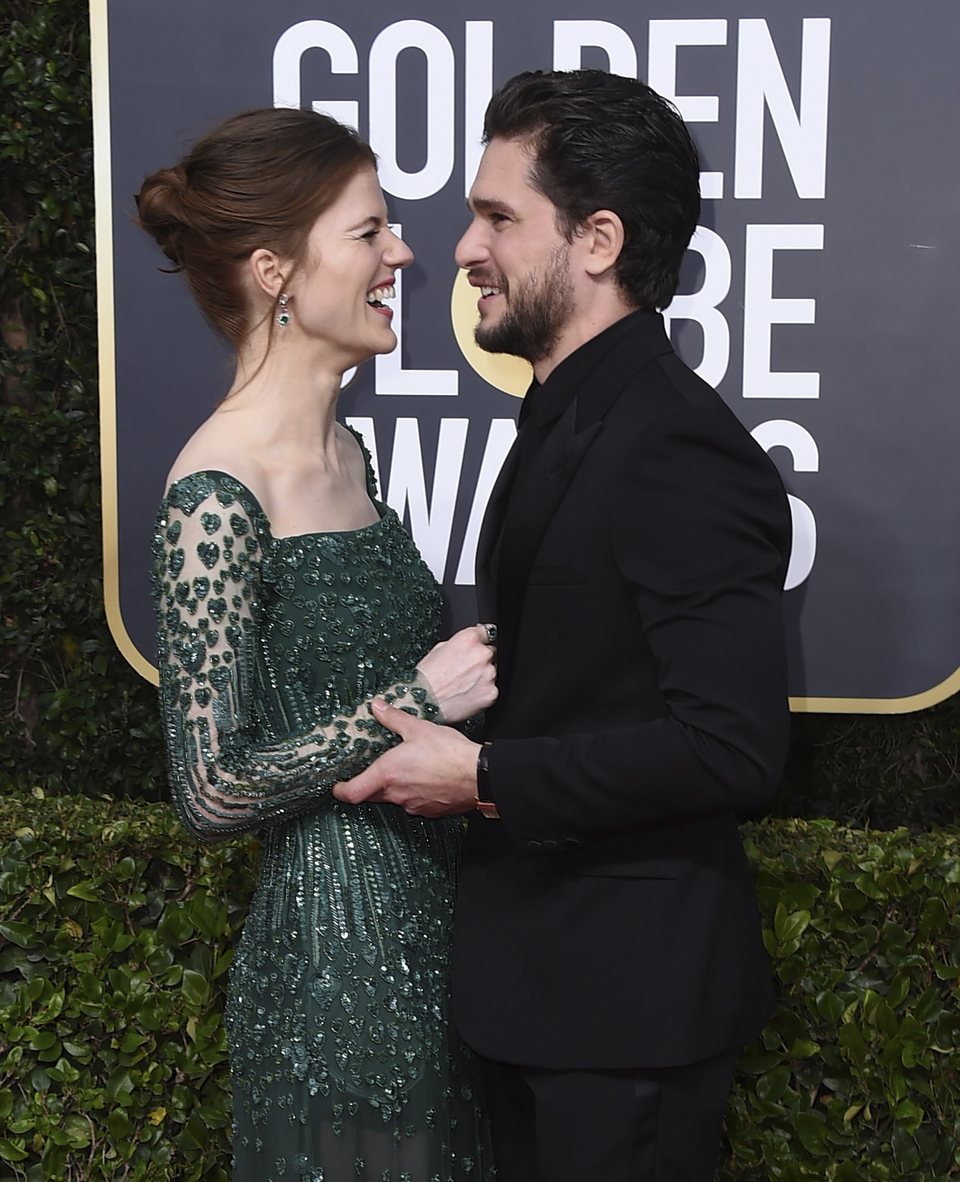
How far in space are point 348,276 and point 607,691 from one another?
2.46 feet

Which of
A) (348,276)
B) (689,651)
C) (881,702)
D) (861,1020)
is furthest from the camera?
(881,702)

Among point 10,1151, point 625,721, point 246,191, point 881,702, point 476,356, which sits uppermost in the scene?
point 246,191

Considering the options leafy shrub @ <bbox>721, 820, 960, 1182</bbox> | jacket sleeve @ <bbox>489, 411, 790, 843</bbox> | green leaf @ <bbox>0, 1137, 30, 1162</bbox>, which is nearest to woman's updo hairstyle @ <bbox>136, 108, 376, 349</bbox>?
jacket sleeve @ <bbox>489, 411, 790, 843</bbox>

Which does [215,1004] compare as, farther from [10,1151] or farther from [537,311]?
[537,311]

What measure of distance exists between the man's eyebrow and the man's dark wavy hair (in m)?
0.05

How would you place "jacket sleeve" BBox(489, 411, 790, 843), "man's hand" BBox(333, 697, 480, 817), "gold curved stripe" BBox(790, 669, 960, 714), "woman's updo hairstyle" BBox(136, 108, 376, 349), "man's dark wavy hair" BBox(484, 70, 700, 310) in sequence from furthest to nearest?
"gold curved stripe" BBox(790, 669, 960, 714)
"woman's updo hairstyle" BBox(136, 108, 376, 349)
"man's dark wavy hair" BBox(484, 70, 700, 310)
"man's hand" BBox(333, 697, 480, 817)
"jacket sleeve" BBox(489, 411, 790, 843)

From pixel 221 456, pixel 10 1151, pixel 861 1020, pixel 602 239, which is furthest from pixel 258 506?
pixel 10 1151

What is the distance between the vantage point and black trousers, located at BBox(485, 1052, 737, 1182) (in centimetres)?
165

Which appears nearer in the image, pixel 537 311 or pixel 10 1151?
pixel 537 311

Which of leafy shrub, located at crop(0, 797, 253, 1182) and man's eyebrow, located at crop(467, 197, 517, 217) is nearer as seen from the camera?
man's eyebrow, located at crop(467, 197, 517, 217)

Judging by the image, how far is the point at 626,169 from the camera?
68.9 inches

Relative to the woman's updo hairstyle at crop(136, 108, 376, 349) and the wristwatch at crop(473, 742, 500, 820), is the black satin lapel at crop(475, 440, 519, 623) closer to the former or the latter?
the wristwatch at crop(473, 742, 500, 820)

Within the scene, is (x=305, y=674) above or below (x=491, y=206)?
below

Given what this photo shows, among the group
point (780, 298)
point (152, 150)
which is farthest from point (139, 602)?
point (780, 298)
